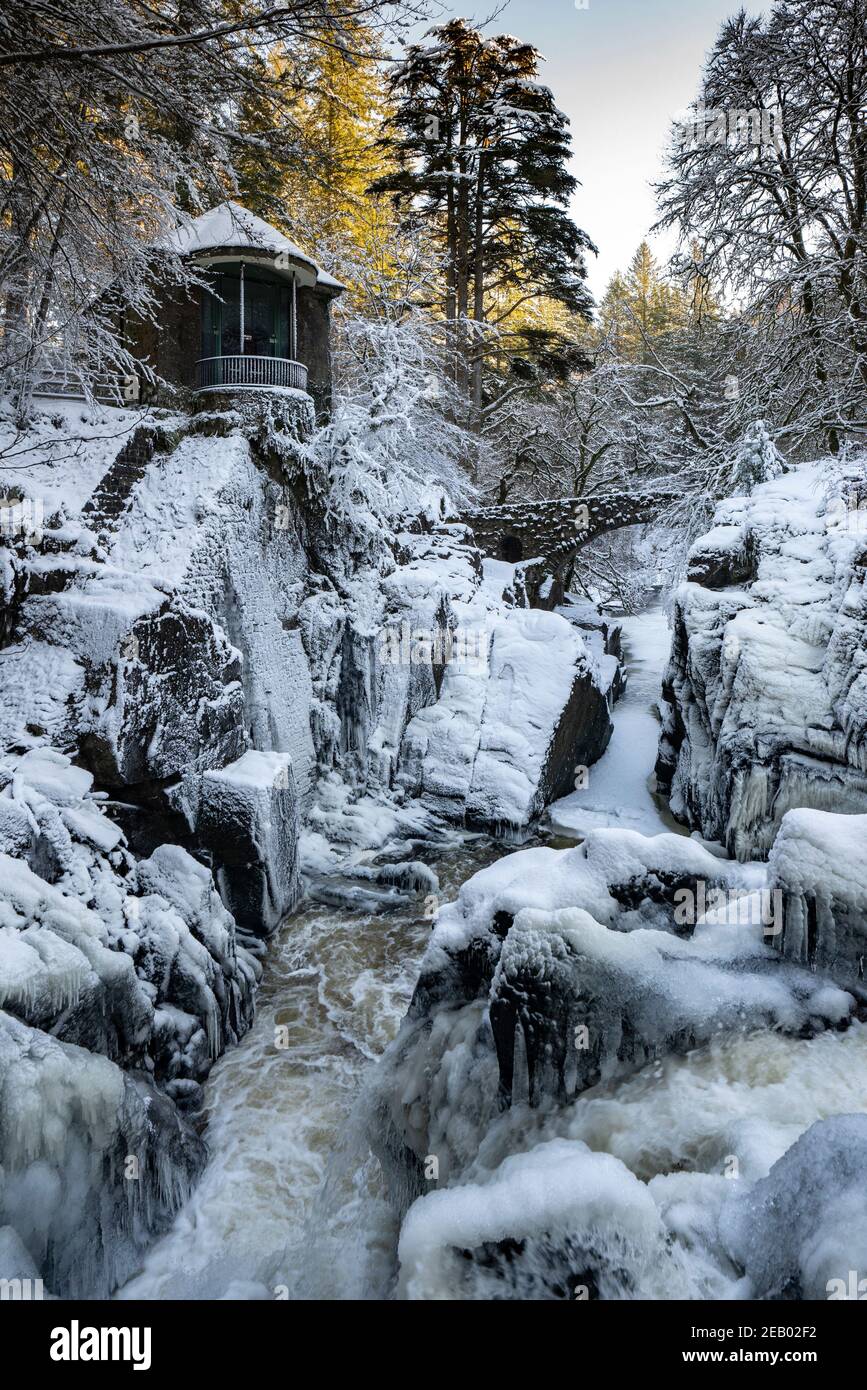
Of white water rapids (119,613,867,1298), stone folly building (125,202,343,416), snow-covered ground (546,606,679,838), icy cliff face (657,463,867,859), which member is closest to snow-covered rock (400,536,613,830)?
snow-covered ground (546,606,679,838)

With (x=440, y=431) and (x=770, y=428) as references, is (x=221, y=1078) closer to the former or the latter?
(x=770, y=428)


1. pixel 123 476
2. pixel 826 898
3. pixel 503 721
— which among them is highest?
pixel 123 476

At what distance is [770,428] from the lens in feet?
44.0

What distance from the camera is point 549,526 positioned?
18484 mm

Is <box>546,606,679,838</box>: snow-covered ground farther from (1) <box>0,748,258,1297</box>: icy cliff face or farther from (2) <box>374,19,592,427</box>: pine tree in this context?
(2) <box>374,19,592,427</box>: pine tree

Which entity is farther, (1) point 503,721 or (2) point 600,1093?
(1) point 503,721

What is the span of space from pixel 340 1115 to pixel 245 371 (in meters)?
12.0

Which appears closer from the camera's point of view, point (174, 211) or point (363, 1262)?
point (363, 1262)

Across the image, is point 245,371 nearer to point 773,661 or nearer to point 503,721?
point 503,721

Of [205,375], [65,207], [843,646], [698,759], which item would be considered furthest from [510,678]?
[65,207]

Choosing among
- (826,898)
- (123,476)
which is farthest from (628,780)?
(826,898)

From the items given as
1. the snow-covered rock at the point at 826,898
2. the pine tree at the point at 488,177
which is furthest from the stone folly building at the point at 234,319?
the snow-covered rock at the point at 826,898

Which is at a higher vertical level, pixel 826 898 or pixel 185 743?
pixel 185 743
